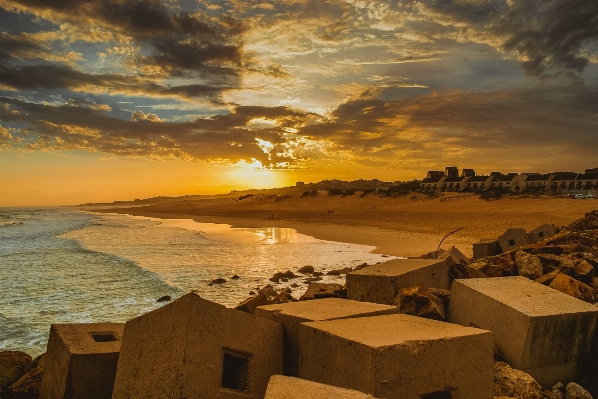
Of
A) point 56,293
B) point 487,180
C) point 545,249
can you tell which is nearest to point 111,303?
point 56,293

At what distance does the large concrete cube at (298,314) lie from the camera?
387 cm

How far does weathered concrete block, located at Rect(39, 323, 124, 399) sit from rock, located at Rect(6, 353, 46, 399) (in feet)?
1.14

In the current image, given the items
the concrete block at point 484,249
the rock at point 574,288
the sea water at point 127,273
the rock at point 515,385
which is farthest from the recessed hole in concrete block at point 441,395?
the concrete block at point 484,249

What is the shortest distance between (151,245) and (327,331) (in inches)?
864

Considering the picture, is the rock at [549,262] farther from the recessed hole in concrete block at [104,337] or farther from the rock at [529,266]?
the recessed hole in concrete block at [104,337]

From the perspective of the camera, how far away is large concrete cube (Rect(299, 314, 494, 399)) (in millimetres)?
2963

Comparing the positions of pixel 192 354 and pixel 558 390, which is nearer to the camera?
pixel 192 354

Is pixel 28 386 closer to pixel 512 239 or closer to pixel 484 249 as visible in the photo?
pixel 484 249

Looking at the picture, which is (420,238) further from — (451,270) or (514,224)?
(451,270)

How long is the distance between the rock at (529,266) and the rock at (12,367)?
267 inches

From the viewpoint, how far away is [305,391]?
2660 mm

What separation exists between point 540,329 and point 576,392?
26.3 inches

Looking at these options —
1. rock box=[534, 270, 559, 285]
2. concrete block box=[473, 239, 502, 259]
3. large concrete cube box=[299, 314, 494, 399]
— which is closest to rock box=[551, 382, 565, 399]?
large concrete cube box=[299, 314, 494, 399]

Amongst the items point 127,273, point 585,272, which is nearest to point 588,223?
point 585,272
